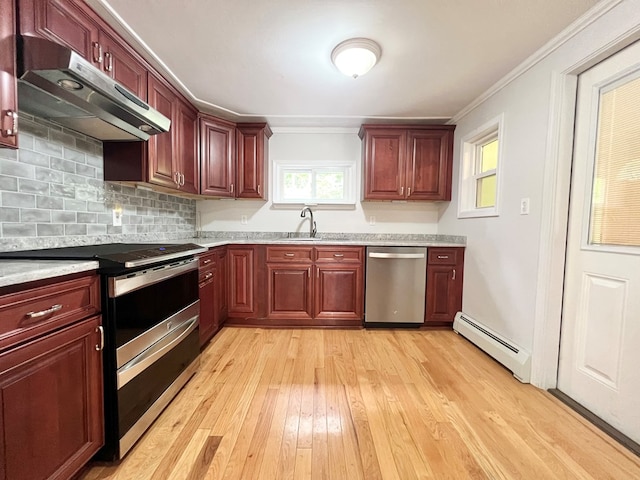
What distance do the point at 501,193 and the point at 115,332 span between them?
8.86ft

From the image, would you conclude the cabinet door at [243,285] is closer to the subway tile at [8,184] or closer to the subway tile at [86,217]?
the subway tile at [86,217]

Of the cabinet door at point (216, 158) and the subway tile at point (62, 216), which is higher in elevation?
the cabinet door at point (216, 158)

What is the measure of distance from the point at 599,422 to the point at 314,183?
2981mm

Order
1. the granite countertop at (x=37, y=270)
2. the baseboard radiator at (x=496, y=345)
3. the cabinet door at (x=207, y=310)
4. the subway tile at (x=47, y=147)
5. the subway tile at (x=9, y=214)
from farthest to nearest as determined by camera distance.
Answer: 1. the cabinet door at (x=207, y=310)
2. the baseboard radiator at (x=496, y=345)
3. the subway tile at (x=47, y=147)
4. the subway tile at (x=9, y=214)
5. the granite countertop at (x=37, y=270)

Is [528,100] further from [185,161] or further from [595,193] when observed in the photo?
[185,161]

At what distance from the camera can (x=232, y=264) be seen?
274 centimetres

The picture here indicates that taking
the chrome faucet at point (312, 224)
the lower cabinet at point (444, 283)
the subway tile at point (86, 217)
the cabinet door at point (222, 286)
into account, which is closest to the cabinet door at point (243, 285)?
the cabinet door at point (222, 286)

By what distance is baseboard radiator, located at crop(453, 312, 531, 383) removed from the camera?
1822 millimetres

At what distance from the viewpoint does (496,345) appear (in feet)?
6.86

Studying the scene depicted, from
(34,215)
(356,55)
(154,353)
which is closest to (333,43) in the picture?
(356,55)

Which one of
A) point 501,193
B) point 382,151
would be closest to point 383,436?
point 501,193

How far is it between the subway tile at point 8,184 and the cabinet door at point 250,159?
1786 millimetres

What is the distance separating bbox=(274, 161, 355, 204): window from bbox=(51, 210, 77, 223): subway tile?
6.38ft

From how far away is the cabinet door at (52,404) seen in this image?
0.80m
